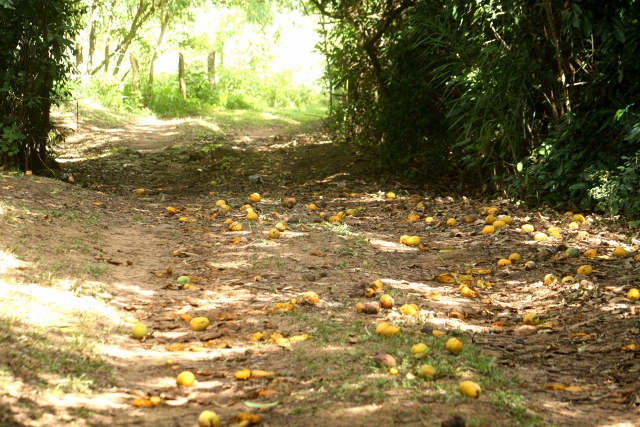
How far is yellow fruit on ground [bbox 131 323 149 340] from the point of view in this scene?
350cm

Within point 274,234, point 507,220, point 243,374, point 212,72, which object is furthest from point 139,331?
point 212,72

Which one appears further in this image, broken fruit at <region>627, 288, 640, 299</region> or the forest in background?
the forest in background

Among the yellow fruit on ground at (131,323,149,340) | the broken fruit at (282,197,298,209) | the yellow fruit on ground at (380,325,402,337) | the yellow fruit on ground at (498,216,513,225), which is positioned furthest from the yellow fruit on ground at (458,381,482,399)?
the broken fruit at (282,197,298,209)

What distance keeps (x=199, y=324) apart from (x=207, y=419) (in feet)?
3.94

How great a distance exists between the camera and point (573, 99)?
6.96 meters

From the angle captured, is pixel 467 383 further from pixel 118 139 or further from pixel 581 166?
pixel 118 139

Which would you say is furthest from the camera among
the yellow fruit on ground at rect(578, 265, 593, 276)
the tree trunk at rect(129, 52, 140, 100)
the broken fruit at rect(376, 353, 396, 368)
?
the tree trunk at rect(129, 52, 140, 100)

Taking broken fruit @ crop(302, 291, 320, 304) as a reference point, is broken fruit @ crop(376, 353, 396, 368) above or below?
above

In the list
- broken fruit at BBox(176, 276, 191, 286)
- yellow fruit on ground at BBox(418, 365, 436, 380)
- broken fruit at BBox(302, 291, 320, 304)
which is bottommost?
broken fruit at BBox(176, 276, 191, 286)

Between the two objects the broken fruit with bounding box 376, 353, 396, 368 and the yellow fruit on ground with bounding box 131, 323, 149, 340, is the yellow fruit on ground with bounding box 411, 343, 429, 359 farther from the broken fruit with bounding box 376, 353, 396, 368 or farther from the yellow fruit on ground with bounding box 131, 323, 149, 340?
the yellow fruit on ground with bounding box 131, 323, 149, 340

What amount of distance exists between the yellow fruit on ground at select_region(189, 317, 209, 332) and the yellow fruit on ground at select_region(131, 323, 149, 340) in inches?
10.6

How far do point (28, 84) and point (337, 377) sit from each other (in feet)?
21.3

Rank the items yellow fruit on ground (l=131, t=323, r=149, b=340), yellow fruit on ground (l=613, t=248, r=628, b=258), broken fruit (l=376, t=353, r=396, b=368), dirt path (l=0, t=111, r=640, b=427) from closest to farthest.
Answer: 1. dirt path (l=0, t=111, r=640, b=427)
2. broken fruit (l=376, t=353, r=396, b=368)
3. yellow fruit on ground (l=131, t=323, r=149, b=340)
4. yellow fruit on ground (l=613, t=248, r=628, b=258)

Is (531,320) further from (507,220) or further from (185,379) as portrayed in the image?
(507,220)
